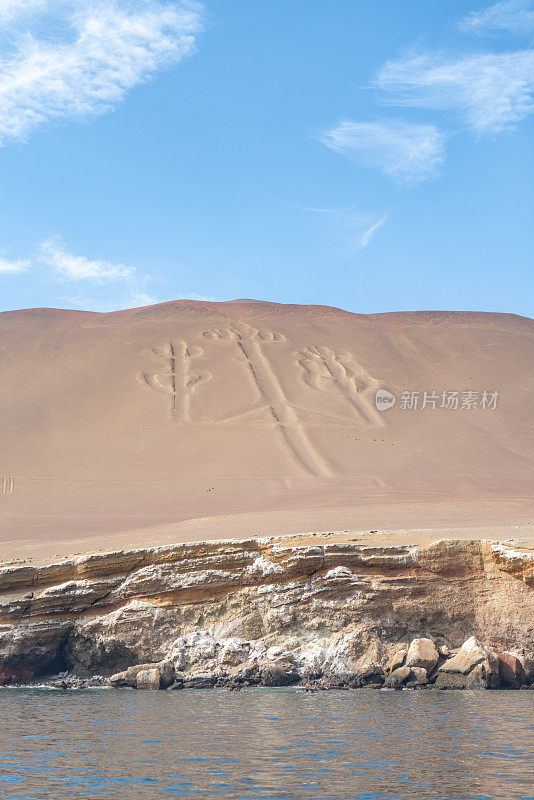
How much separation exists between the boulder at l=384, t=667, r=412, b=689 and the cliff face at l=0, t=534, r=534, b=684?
44 centimetres

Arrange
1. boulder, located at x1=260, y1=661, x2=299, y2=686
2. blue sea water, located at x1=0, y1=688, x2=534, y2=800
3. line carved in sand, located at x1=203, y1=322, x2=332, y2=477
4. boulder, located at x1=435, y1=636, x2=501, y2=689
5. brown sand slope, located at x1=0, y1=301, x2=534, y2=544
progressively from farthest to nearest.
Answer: line carved in sand, located at x1=203, y1=322, x2=332, y2=477 → brown sand slope, located at x1=0, y1=301, x2=534, y2=544 → boulder, located at x1=260, y1=661, x2=299, y2=686 → boulder, located at x1=435, y1=636, x2=501, y2=689 → blue sea water, located at x1=0, y1=688, x2=534, y2=800

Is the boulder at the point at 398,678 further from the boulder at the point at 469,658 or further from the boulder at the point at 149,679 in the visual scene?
the boulder at the point at 149,679

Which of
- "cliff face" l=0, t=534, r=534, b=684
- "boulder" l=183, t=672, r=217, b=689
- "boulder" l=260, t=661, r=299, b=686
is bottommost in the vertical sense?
"boulder" l=183, t=672, r=217, b=689

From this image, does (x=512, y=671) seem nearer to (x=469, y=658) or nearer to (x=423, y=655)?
(x=469, y=658)

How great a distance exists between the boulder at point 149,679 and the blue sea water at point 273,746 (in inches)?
36.9

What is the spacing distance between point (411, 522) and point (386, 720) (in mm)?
14132

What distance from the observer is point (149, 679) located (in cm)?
1628

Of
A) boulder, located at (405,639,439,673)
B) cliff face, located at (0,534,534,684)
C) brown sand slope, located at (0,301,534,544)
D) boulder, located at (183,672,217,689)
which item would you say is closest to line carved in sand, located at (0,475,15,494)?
brown sand slope, located at (0,301,534,544)

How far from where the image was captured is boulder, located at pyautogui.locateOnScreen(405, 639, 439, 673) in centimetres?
1569

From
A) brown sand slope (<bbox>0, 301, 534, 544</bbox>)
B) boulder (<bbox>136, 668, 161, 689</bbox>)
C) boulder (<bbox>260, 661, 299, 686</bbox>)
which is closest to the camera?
boulder (<bbox>260, 661, 299, 686</bbox>)

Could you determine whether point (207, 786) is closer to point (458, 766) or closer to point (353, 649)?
point (458, 766)

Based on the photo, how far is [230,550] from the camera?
17516 mm

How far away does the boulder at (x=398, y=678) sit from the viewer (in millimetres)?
15500

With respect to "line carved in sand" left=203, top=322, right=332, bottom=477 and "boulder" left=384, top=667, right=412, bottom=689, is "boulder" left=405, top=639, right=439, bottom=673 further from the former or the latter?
"line carved in sand" left=203, top=322, right=332, bottom=477
